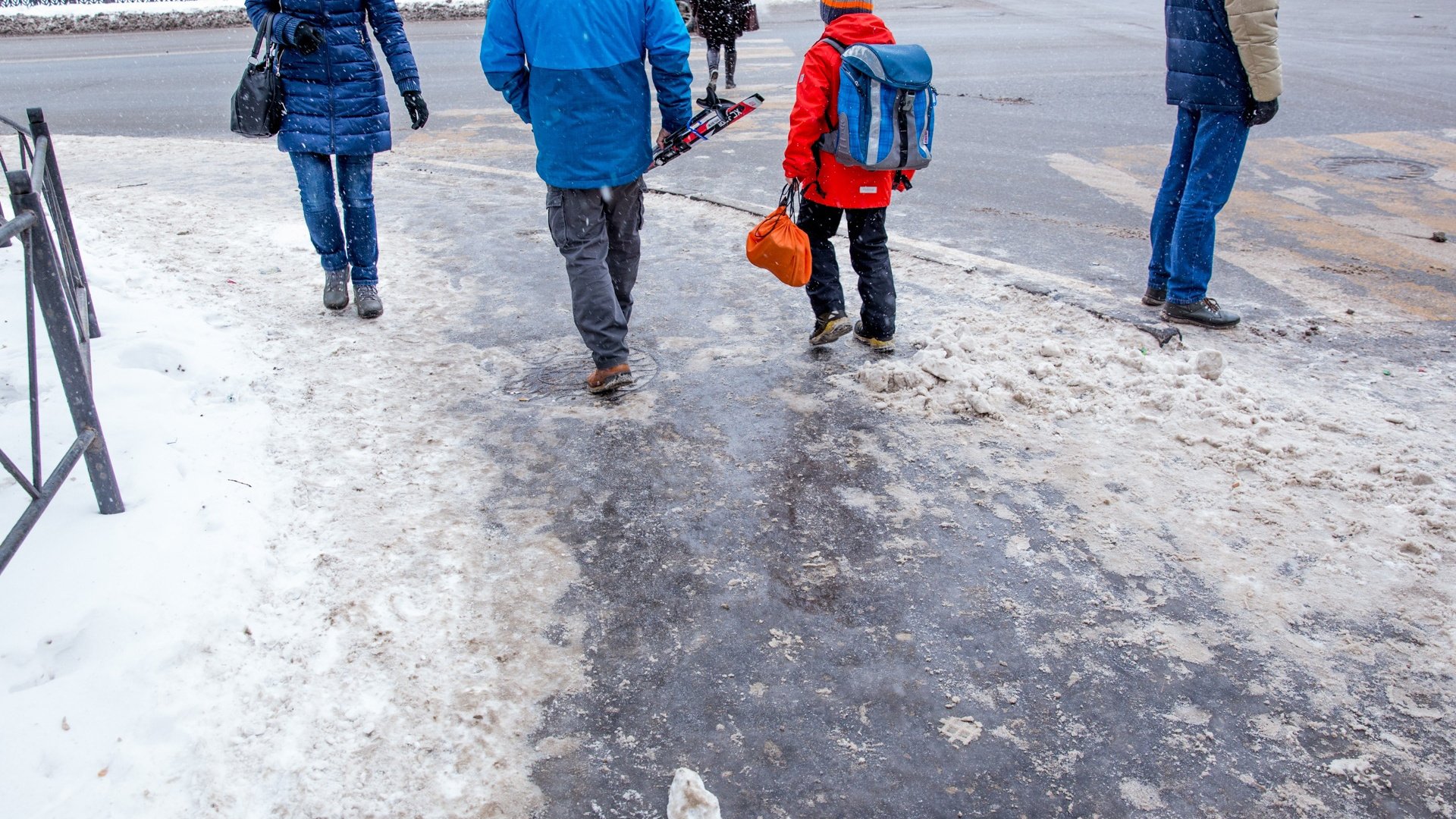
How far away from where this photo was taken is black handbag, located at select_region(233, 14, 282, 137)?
16.9ft

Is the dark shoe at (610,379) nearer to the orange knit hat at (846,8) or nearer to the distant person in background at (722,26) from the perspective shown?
the orange knit hat at (846,8)

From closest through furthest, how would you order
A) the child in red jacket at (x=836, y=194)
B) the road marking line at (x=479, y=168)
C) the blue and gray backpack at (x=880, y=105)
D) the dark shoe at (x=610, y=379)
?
the blue and gray backpack at (x=880, y=105)
the child in red jacket at (x=836, y=194)
the dark shoe at (x=610, y=379)
the road marking line at (x=479, y=168)

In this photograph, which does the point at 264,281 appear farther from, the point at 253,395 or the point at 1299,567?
the point at 1299,567

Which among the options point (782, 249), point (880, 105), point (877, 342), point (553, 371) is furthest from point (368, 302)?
point (880, 105)

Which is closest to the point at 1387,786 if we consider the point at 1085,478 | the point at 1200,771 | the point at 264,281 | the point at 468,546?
the point at 1200,771

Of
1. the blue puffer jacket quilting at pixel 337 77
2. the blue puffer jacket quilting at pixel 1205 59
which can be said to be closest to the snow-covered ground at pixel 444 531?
the blue puffer jacket quilting at pixel 337 77

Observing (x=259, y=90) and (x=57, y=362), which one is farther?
(x=259, y=90)

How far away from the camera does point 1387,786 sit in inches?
99.3

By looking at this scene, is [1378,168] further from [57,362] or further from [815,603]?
[57,362]

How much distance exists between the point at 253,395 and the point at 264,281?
71.4 inches

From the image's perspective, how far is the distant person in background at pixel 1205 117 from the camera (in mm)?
5012

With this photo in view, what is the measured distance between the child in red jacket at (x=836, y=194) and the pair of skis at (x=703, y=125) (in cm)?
31

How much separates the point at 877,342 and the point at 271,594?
3.07 m

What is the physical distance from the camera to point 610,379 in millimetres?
4676
